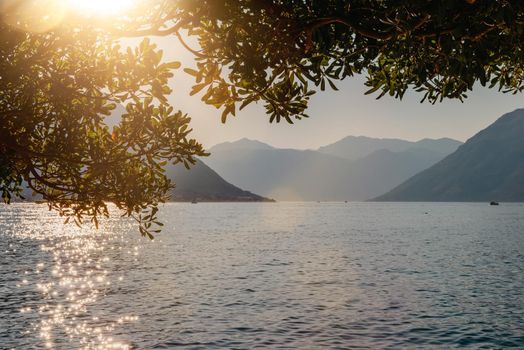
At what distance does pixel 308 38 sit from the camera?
8.57m

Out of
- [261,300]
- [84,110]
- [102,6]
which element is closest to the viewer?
[102,6]

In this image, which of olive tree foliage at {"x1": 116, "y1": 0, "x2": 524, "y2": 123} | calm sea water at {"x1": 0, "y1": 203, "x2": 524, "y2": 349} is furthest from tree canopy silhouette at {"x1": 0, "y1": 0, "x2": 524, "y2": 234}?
calm sea water at {"x1": 0, "y1": 203, "x2": 524, "y2": 349}

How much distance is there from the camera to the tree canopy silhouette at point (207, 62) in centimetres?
787

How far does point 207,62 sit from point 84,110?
10.4 ft

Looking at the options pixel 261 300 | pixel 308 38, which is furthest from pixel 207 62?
pixel 261 300

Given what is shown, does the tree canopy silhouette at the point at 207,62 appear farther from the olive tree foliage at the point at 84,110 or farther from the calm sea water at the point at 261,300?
the calm sea water at the point at 261,300

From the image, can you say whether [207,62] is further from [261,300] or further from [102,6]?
[261,300]

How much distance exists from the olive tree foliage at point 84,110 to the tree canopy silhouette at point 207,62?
0.08 ft

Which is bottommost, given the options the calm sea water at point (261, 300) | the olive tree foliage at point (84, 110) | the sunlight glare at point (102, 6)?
the calm sea water at point (261, 300)

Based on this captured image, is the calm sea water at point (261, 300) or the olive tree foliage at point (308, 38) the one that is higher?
the olive tree foliage at point (308, 38)

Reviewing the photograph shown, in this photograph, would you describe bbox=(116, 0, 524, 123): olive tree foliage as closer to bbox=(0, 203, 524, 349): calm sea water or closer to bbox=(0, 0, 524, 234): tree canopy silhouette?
bbox=(0, 0, 524, 234): tree canopy silhouette

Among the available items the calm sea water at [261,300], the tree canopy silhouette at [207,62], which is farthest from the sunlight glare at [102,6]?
the calm sea water at [261,300]

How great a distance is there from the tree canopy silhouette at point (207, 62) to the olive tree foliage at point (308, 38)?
2 centimetres

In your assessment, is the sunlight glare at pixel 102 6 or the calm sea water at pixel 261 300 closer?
the sunlight glare at pixel 102 6
